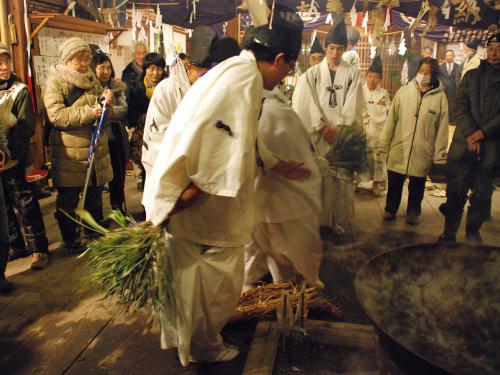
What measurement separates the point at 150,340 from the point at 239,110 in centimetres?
193

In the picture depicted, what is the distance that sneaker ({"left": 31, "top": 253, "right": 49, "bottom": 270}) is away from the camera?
396 centimetres

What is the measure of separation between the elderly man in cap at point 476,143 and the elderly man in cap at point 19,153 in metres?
4.35

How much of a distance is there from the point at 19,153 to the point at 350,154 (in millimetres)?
2904

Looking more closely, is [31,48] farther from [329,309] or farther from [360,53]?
[360,53]


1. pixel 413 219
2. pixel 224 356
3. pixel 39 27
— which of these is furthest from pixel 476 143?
pixel 39 27

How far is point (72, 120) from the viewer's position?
389 cm

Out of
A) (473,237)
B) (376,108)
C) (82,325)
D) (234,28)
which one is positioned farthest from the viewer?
(234,28)

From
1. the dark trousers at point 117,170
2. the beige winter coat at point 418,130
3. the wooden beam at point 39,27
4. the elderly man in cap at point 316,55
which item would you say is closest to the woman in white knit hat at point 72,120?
the dark trousers at point 117,170

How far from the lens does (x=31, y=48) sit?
573cm

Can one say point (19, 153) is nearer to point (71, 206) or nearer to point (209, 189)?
point (71, 206)

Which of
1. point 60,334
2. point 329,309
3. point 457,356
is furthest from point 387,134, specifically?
point 60,334

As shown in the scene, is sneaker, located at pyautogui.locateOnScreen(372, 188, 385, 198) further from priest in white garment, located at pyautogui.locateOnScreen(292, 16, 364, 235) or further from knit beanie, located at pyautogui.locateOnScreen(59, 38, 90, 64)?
knit beanie, located at pyautogui.locateOnScreen(59, 38, 90, 64)

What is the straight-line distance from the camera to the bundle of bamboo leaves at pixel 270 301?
302cm

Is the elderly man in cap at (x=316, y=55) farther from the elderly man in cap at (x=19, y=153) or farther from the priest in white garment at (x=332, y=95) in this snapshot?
the elderly man in cap at (x=19, y=153)
